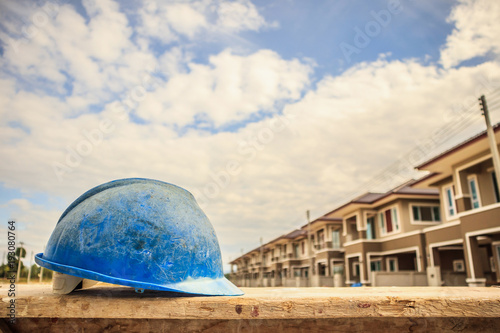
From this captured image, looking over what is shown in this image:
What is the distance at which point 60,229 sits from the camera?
2445 millimetres

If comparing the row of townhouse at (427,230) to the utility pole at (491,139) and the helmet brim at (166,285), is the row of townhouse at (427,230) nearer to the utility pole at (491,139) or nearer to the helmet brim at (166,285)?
the utility pole at (491,139)

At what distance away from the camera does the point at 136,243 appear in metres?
2.25

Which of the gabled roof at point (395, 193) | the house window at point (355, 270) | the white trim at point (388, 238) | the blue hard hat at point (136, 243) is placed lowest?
the blue hard hat at point (136, 243)

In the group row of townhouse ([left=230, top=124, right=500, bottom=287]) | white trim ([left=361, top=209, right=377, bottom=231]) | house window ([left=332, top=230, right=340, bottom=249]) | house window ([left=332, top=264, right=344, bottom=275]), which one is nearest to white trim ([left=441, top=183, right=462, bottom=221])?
row of townhouse ([left=230, top=124, right=500, bottom=287])

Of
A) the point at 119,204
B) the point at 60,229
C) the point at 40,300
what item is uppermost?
the point at 119,204

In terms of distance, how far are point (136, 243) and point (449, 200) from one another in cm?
2159

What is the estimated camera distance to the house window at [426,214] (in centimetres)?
2394

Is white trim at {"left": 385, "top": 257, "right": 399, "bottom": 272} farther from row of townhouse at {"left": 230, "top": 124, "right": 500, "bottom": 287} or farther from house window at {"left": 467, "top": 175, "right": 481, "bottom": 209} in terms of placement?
house window at {"left": 467, "top": 175, "right": 481, "bottom": 209}

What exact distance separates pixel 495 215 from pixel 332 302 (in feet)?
53.3

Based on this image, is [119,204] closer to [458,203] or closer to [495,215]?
[495,215]

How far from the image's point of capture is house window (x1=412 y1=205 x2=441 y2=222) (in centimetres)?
2394

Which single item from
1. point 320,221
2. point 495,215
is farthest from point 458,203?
point 320,221

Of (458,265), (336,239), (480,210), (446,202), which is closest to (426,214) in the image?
(458,265)

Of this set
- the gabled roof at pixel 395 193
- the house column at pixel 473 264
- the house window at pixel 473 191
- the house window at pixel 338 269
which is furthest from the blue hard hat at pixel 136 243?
the house window at pixel 338 269
